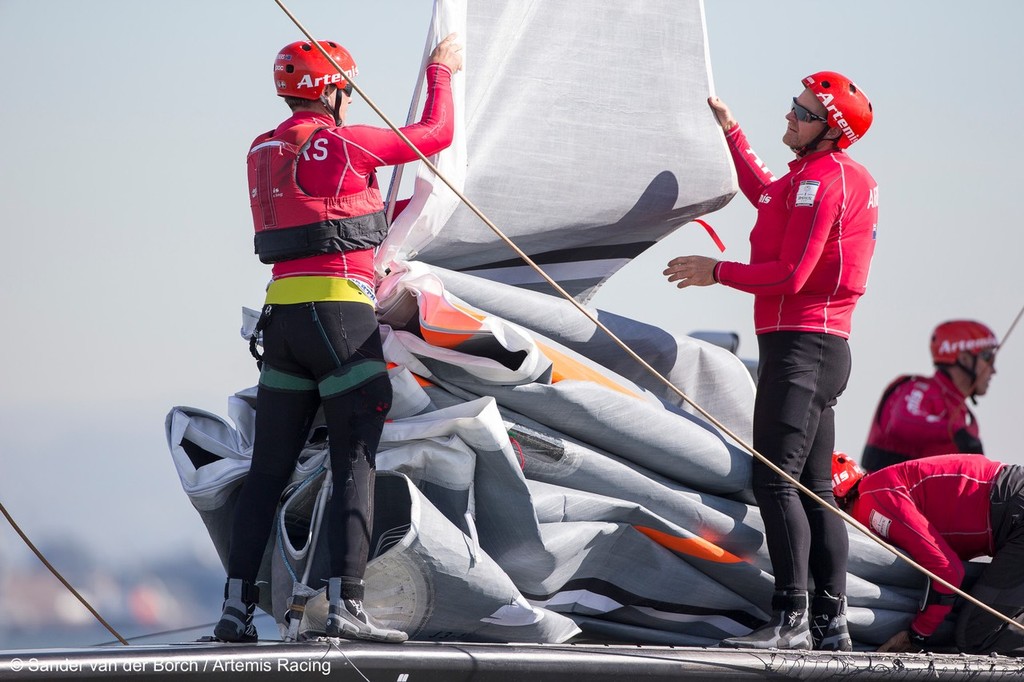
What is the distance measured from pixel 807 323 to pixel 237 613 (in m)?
1.35

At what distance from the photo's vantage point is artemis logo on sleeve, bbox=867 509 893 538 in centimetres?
292

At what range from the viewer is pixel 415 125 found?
254cm

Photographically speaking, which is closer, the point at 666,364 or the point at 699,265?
the point at 699,265

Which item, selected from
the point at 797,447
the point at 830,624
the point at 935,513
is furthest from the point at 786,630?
the point at 935,513

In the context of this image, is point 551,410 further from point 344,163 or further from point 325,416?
point 344,163

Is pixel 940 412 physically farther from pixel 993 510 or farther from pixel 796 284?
pixel 796 284

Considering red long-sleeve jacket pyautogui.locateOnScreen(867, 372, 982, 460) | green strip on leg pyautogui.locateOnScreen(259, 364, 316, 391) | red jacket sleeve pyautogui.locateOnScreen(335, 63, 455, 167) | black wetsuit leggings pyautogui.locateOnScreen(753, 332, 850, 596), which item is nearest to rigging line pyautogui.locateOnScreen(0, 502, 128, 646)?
green strip on leg pyautogui.locateOnScreen(259, 364, 316, 391)

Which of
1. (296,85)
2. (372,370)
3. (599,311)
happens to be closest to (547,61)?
(599,311)

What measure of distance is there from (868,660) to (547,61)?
1696 mm

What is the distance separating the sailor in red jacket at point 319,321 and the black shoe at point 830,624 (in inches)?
37.5

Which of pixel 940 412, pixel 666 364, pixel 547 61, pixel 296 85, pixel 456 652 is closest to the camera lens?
pixel 456 652

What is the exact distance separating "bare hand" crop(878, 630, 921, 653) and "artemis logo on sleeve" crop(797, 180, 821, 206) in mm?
1031

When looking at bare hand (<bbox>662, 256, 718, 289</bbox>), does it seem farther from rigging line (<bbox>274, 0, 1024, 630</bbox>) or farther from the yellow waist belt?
the yellow waist belt

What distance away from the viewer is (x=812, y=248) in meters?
2.67
